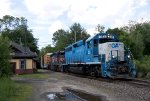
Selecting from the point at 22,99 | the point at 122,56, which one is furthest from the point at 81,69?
the point at 22,99

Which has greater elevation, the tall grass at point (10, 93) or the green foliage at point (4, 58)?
the green foliage at point (4, 58)

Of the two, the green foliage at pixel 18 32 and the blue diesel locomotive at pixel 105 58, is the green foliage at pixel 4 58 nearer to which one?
the blue diesel locomotive at pixel 105 58

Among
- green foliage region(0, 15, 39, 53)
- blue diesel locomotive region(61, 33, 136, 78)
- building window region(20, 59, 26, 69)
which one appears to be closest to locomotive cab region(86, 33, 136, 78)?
blue diesel locomotive region(61, 33, 136, 78)

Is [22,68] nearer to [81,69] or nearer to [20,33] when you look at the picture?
[81,69]

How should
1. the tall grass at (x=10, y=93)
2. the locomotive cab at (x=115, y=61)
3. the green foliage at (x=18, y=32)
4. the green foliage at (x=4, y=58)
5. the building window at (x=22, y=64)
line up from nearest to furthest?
the tall grass at (x=10, y=93)
the green foliage at (x=4, y=58)
the locomotive cab at (x=115, y=61)
the building window at (x=22, y=64)
the green foliage at (x=18, y=32)

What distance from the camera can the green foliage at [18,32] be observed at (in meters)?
120

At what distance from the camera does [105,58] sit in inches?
1201

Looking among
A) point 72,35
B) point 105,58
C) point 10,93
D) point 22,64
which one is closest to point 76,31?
point 72,35

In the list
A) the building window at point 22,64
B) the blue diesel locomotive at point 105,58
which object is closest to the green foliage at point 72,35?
the building window at point 22,64

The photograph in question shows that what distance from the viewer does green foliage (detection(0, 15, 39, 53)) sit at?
120m

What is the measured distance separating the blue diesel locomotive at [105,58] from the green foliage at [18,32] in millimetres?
80668

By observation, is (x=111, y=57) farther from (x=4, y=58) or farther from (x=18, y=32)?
(x=18, y=32)

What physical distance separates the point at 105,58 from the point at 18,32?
9655cm

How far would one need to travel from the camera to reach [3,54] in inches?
1084
